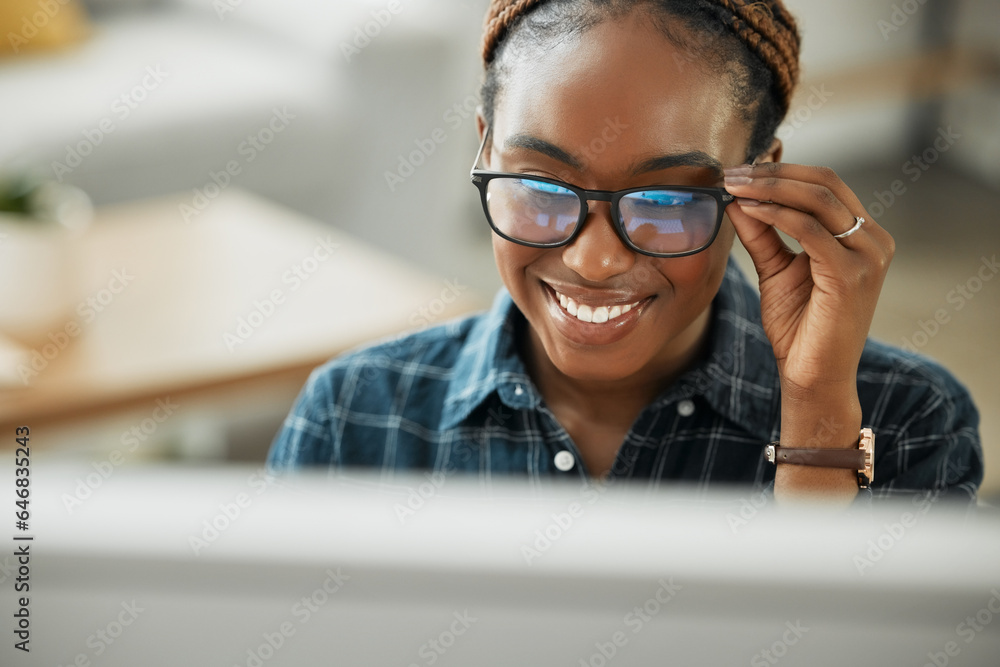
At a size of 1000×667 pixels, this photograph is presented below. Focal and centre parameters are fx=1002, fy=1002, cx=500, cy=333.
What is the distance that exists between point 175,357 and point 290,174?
1.81m

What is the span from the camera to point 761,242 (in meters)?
0.90

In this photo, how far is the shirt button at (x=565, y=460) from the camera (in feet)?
3.60

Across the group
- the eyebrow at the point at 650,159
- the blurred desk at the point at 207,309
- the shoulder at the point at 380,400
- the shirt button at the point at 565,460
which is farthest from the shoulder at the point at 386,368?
the blurred desk at the point at 207,309

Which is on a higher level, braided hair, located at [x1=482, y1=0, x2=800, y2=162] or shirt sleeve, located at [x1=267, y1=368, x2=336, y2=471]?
braided hair, located at [x1=482, y1=0, x2=800, y2=162]

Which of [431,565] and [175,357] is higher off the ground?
[431,565]

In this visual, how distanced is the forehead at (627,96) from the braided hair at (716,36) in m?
0.01

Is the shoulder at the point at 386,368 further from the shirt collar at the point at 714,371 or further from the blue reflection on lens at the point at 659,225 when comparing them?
the blue reflection on lens at the point at 659,225

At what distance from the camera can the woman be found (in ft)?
2.84

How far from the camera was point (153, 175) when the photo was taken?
3.29 metres

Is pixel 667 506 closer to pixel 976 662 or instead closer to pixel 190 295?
pixel 976 662

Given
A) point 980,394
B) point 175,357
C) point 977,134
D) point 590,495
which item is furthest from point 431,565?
point 977,134

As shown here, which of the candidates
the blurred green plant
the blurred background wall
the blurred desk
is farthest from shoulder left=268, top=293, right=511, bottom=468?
the blurred background wall

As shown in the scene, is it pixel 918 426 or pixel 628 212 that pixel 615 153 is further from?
pixel 918 426

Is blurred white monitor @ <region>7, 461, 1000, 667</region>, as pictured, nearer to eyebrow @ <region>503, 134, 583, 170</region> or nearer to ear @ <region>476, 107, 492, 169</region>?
eyebrow @ <region>503, 134, 583, 170</region>
